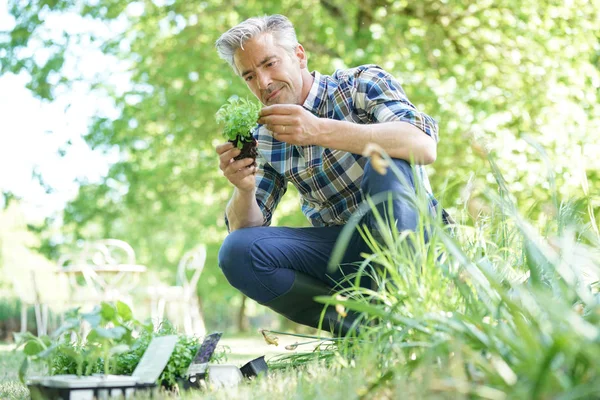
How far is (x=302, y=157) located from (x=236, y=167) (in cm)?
35

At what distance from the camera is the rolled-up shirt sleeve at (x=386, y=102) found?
217 cm

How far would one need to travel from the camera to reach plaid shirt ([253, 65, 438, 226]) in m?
2.34

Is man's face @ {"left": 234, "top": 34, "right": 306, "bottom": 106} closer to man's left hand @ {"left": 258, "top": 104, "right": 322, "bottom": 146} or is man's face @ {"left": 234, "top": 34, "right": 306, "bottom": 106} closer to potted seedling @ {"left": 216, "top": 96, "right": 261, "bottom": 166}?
potted seedling @ {"left": 216, "top": 96, "right": 261, "bottom": 166}

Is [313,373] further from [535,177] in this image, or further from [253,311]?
[253,311]

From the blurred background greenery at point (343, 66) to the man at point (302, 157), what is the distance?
6.71 feet

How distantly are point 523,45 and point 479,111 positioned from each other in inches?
28.5

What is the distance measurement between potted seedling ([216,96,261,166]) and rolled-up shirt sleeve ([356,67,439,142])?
0.39m

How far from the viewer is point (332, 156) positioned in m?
2.43

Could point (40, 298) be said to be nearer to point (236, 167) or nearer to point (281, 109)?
point (236, 167)

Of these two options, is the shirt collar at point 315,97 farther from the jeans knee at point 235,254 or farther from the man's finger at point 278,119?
the jeans knee at point 235,254

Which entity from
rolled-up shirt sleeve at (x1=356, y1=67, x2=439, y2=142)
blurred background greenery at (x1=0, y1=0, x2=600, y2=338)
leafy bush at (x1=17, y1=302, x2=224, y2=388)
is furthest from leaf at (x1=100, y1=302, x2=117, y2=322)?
blurred background greenery at (x1=0, y1=0, x2=600, y2=338)

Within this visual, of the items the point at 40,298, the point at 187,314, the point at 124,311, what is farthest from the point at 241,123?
the point at 187,314

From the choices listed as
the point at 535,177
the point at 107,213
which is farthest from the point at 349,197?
the point at 107,213

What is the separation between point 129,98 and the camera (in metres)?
6.61
